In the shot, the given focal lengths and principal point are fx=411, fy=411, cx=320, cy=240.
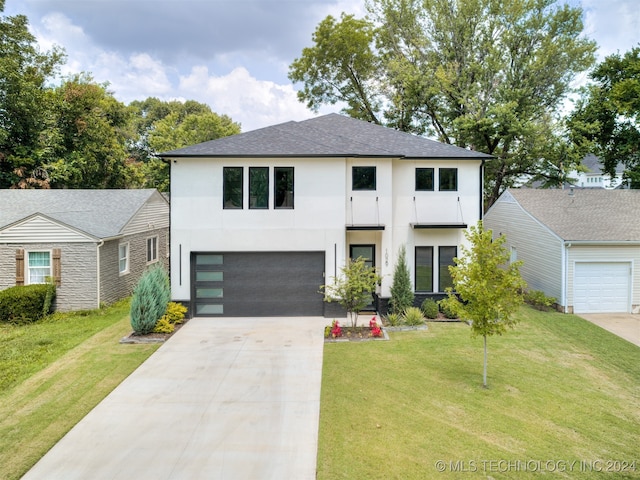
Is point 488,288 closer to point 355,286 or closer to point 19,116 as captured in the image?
point 355,286

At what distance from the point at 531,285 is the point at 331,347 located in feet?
34.9

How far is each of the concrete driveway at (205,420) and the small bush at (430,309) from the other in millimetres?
4378

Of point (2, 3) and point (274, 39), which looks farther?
point (2, 3)

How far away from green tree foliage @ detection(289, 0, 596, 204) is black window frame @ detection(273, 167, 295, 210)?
48.7 feet

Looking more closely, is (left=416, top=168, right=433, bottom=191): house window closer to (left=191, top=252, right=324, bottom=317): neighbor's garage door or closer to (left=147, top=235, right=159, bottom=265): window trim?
(left=191, top=252, right=324, bottom=317): neighbor's garage door

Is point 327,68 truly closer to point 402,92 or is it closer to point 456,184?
point 402,92

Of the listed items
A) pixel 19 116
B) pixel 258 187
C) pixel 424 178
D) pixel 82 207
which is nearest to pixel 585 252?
pixel 424 178

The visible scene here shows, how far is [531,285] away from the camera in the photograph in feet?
56.5

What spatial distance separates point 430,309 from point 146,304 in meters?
8.89

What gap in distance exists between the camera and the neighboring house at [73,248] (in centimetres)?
1438

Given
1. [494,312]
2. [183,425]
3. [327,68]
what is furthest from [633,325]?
[327,68]

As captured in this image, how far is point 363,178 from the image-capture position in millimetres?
14164

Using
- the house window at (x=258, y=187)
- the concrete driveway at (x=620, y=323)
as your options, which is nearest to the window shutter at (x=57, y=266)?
the house window at (x=258, y=187)

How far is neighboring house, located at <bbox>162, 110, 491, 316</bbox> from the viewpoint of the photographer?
13758 millimetres
